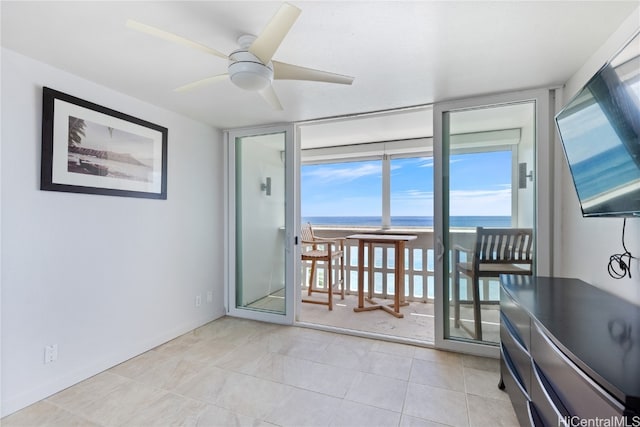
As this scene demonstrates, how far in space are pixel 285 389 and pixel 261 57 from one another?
6.79 ft

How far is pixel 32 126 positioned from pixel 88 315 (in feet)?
4.46

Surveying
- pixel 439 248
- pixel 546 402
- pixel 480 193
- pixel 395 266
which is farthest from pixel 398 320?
pixel 546 402

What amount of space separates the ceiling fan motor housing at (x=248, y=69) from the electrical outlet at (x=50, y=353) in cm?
214

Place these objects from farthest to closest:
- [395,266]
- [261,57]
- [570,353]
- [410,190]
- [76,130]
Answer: [410,190] → [395,266] → [76,130] → [261,57] → [570,353]

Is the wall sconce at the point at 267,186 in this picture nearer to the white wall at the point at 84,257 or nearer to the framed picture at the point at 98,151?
the white wall at the point at 84,257

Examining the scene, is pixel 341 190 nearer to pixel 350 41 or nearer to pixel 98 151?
pixel 98 151

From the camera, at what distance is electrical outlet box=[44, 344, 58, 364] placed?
195 centimetres

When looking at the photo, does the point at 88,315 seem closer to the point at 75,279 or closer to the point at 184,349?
the point at 75,279

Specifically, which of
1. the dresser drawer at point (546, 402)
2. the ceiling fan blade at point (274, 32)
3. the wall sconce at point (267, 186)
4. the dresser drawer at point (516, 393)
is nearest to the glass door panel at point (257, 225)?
the wall sconce at point (267, 186)

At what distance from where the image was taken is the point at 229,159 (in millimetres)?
3531

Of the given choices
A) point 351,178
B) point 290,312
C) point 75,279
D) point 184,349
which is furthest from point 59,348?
point 351,178

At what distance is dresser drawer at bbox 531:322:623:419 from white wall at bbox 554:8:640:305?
2.21 feet

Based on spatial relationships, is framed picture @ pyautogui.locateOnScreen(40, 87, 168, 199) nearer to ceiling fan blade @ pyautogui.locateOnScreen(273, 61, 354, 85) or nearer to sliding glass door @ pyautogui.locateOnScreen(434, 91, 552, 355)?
ceiling fan blade @ pyautogui.locateOnScreen(273, 61, 354, 85)

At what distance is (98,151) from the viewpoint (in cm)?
225
